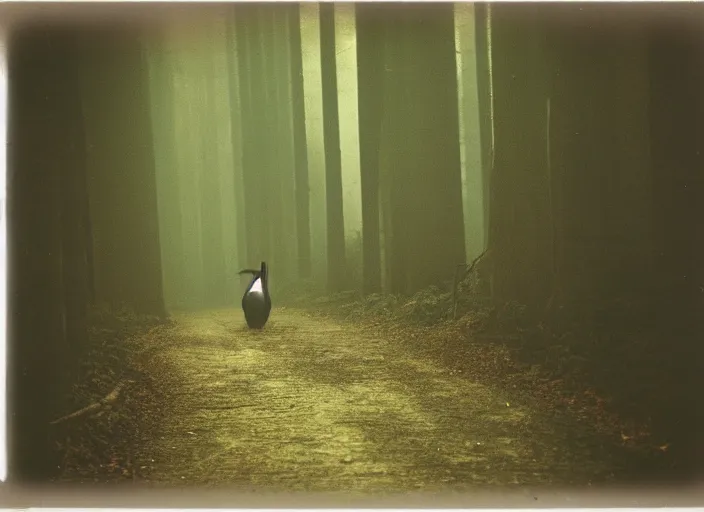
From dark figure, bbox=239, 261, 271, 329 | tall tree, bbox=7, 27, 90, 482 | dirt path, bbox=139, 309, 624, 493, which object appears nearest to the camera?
dirt path, bbox=139, 309, 624, 493

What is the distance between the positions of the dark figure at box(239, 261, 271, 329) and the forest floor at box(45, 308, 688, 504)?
0.24ft

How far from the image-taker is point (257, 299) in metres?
4.80

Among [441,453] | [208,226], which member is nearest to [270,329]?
[208,226]

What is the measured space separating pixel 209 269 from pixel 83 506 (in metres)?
1.97

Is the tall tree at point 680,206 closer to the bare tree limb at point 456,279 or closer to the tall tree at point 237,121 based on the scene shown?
the bare tree limb at point 456,279

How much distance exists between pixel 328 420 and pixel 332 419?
0.03m

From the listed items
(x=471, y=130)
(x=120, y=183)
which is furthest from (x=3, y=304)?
(x=471, y=130)

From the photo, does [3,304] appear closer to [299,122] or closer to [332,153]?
[299,122]

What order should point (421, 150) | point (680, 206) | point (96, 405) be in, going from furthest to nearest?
point (421, 150) < point (680, 206) < point (96, 405)

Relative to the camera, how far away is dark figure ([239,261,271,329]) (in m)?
4.79

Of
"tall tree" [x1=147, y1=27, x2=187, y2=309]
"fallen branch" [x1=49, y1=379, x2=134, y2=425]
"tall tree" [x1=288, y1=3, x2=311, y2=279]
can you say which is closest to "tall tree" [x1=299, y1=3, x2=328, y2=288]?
"tall tree" [x1=288, y1=3, x2=311, y2=279]

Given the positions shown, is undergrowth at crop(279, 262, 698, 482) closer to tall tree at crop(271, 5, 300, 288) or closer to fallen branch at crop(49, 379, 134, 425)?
tall tree at crop(271, 5, 300, 288)

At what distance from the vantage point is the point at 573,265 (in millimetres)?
4777

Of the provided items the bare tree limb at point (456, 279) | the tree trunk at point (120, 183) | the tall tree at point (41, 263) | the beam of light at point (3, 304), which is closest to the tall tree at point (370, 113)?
the bare tree limb at point (456, 279)
